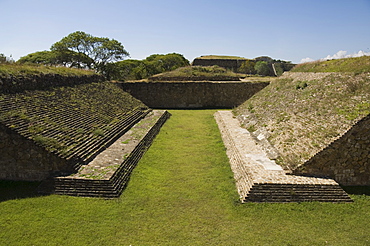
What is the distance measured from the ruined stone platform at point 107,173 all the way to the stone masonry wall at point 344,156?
4473 mm

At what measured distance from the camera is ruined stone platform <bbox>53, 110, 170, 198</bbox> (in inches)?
252

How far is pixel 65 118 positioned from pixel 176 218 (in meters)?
5.39

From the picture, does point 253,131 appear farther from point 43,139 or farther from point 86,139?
point 43,139

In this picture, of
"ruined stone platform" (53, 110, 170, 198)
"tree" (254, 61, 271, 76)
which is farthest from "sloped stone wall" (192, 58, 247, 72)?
"ruined stone platform" (53, 110, 170, 198)

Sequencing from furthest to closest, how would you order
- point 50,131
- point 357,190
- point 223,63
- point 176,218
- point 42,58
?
point 223,63 < point 42,58 < point 50,131 < point 357,190 < point 176,218

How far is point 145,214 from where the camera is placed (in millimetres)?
5805

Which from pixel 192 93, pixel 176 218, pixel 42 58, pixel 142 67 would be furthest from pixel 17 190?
pixel 142 67

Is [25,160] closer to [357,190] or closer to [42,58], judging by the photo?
[357,190]

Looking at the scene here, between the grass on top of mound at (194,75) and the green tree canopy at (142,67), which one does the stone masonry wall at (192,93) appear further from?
the green tree canopy at (142,67)

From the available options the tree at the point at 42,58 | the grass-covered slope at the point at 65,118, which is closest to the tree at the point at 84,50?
the tree at the point at 42,58

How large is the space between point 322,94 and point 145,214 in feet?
25.5

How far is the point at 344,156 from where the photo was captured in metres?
7.11

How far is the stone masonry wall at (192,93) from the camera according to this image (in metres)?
20.9

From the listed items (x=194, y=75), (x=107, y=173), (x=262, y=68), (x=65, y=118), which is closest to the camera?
(x=107, y=173)
